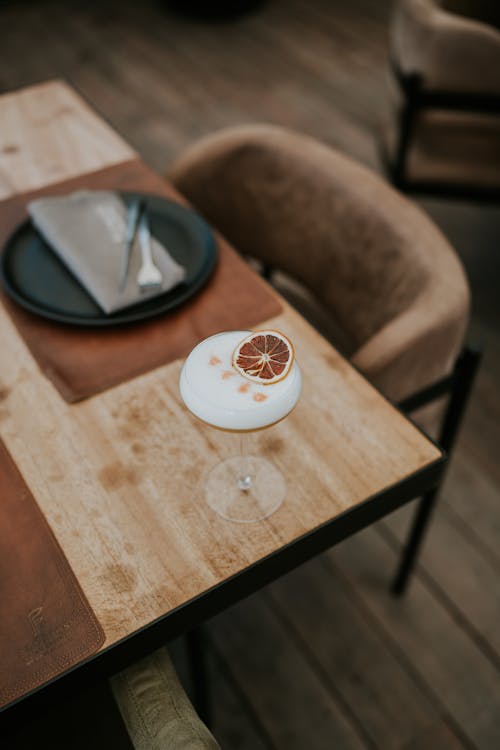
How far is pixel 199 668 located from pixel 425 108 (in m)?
1.48

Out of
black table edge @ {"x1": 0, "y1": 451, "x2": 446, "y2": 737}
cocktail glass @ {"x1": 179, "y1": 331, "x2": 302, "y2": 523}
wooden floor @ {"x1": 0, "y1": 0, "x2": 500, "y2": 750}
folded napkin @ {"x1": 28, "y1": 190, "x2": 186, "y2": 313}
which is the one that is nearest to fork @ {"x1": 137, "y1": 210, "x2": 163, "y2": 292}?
folded napkin @ {"x1": 28, "y1": 190, "x2": 186, "y2": 313}

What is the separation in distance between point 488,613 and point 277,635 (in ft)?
1.39

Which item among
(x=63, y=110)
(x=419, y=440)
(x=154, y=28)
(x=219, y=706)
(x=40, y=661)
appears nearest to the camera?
(x=40, y=661)

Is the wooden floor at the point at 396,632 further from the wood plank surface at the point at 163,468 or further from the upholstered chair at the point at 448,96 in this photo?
the wood plank surface at the point at 163,468

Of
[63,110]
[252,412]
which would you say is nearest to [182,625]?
[252,412]

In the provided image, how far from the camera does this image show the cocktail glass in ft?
2.33

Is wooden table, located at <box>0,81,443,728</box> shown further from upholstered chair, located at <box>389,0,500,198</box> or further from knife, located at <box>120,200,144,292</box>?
upholstered chair, located at <box>389,0,500,198</box>

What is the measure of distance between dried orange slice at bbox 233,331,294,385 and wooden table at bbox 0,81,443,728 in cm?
18

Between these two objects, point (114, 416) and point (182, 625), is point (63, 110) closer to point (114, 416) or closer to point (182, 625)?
point (114, 416)

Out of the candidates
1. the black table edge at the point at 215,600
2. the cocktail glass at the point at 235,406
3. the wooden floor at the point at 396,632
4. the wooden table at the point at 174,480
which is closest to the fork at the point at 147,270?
the wooden table at the point at 174,480

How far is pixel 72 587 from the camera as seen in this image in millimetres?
741

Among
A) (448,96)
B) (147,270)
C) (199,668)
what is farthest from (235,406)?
(448,96)

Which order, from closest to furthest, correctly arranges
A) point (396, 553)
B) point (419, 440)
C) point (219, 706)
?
point (419, 440), point (219, 706), point (396, 553)

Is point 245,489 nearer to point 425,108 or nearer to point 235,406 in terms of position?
point 235,406
